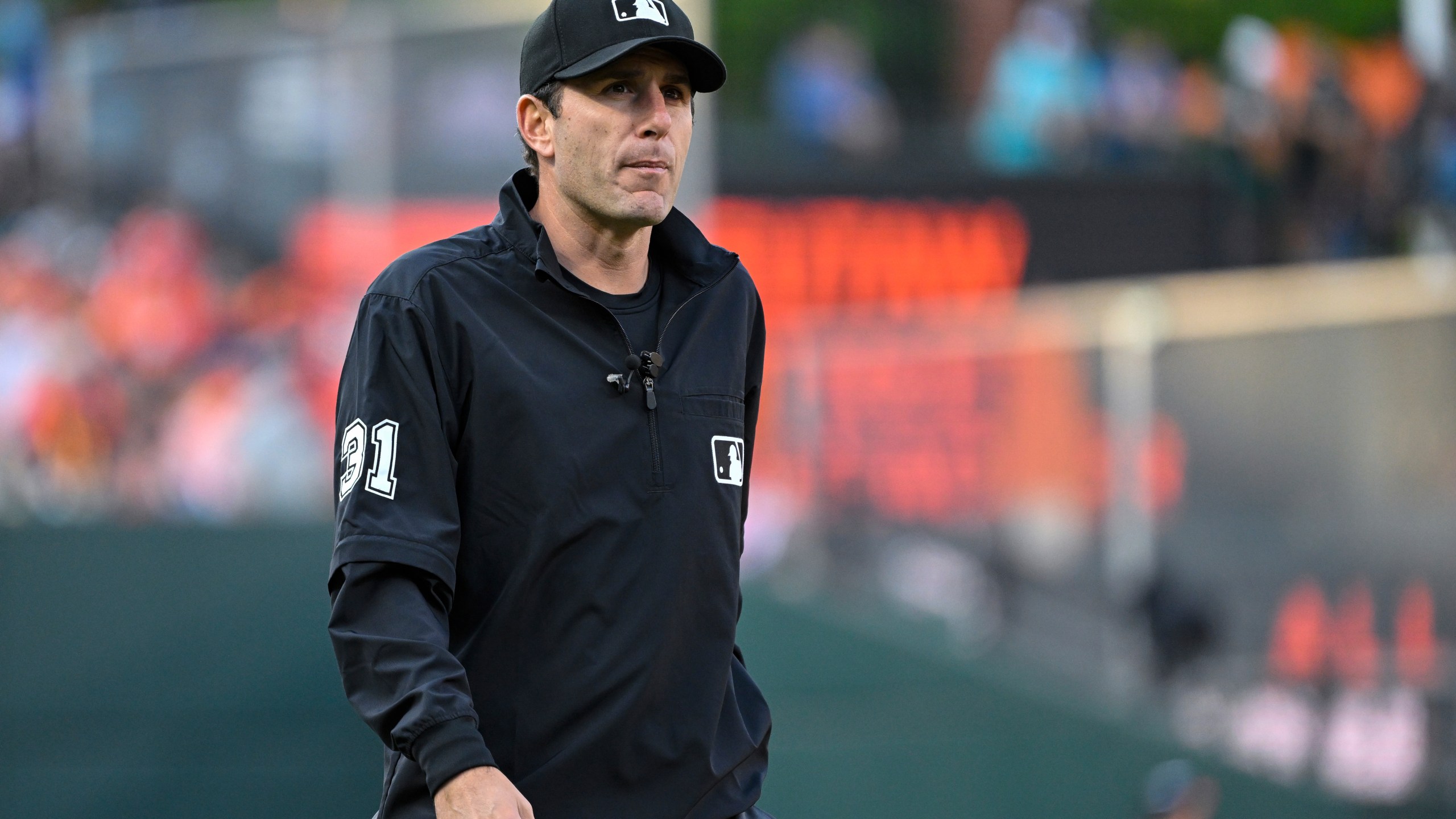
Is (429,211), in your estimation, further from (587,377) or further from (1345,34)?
(1345,34)

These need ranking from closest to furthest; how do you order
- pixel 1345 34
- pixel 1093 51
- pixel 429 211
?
1. pixel 429 211
2. pixel 1093 51
3. pixel 1345 34

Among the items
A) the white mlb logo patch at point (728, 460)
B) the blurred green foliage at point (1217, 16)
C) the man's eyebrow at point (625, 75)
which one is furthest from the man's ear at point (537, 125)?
the blurred green foliage at point (1217, 16)

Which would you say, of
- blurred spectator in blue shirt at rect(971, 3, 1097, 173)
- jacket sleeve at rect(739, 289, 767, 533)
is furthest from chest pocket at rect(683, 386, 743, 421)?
blurred spectator in blue shirt at rect(971, 3, 1097, 173)

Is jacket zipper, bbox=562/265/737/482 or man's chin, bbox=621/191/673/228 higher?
man's chin, bbox=621/191/673/228

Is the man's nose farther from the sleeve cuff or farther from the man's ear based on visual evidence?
the sleeve cuff

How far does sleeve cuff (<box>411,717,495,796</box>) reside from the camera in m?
2.25

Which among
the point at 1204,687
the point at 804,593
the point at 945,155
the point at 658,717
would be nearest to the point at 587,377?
the point at 658,717

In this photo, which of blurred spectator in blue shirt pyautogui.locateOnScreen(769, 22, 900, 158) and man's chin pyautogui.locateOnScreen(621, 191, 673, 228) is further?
blurred spectator in blue shirt pyautogui.locateOnScreen(769, 22, 900, 158)

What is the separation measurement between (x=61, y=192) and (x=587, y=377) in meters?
6.64

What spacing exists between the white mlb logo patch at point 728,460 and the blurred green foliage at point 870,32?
688 inches

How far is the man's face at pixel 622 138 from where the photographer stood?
8.55ft

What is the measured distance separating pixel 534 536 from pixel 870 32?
20664mm

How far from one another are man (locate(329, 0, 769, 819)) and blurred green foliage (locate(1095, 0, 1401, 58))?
61.7 feet

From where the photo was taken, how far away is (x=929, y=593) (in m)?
9.59
